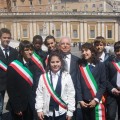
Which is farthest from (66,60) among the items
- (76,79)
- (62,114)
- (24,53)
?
(62,114)

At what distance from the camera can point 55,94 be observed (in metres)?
4.24

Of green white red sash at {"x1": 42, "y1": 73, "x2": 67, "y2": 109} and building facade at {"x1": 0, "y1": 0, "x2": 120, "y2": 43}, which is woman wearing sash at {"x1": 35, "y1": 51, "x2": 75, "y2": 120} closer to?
green white red sash at {"x1": 42, "y1": 73, "x2": 67, "y2": 109}

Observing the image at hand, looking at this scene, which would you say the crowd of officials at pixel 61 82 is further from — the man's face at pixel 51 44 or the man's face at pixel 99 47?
the man's face at pixel 51 44

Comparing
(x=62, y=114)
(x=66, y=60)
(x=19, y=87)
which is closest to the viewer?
(x=62, y=114)

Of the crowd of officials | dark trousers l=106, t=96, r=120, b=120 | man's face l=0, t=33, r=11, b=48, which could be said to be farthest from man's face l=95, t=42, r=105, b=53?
man's face l=0, t=33, r=11, b=48

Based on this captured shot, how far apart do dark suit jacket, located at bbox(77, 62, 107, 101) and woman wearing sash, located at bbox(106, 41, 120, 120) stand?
0.74 feet

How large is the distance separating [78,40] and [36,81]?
42932mm

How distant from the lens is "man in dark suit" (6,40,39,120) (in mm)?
4559

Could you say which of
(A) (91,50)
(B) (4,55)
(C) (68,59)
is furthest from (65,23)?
(A) (91,50)

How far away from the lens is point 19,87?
4.56m

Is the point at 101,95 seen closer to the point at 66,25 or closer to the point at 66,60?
the point at 66,60

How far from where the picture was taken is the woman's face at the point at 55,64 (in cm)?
428

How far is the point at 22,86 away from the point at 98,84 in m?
1.06

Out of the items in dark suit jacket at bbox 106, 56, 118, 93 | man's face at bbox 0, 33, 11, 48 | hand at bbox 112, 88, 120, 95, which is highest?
man's face at bbox 0, 33, 11, 48
